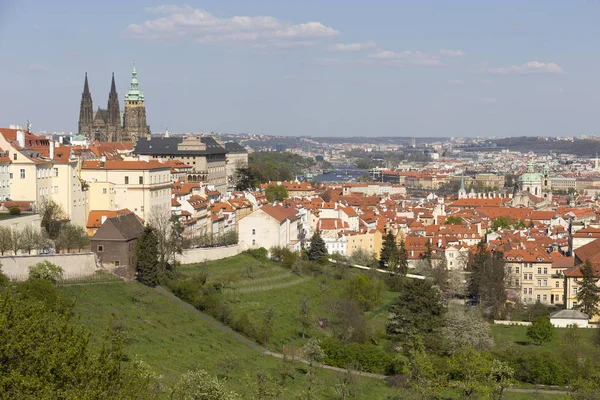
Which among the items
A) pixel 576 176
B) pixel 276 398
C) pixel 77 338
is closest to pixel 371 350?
pixel 276 398

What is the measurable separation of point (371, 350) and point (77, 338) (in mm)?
21657

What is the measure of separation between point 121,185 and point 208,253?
18.8 feet

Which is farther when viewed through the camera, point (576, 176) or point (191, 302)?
point (576, 176)

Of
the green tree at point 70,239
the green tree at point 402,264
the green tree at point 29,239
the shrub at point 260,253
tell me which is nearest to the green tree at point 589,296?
the green tree at point 402,264

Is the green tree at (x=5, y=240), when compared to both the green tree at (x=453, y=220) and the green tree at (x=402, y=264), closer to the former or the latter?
the green tree at (x=402, y=264)

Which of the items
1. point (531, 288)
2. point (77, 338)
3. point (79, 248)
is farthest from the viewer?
point (531, 288)

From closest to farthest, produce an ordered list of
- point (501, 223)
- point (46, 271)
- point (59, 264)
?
point (46, 271) < point (59, 264) < point (501, 223)

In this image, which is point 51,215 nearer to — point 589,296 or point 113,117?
point 589,296

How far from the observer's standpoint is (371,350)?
131 feet

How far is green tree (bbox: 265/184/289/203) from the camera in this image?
82.7m

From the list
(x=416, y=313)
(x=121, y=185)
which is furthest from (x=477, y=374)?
(x=121, y=185)

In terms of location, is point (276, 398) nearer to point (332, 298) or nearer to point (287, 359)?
point (287, 359)

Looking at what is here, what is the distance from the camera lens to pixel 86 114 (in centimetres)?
11488

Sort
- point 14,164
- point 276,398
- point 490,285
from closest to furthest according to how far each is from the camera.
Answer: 1. point 276,398
2. point 14,164
3. point 490,285
